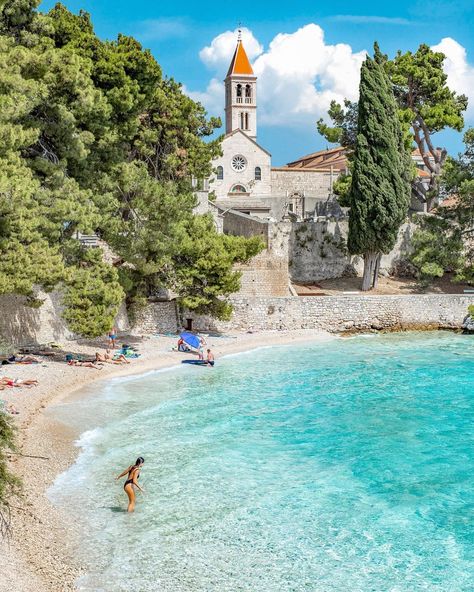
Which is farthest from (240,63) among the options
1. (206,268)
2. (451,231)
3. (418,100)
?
(206,268)

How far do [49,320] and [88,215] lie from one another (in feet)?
17.5

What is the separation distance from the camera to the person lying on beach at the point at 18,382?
20047mm

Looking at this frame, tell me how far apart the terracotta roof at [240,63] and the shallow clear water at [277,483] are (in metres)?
64.6

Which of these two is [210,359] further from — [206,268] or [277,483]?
[277,483]

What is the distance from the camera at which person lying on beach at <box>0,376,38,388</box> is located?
Answer: 20047 mm

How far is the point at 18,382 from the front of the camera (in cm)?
2030

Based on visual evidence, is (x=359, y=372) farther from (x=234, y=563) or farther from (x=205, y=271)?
(x=234, y=563)

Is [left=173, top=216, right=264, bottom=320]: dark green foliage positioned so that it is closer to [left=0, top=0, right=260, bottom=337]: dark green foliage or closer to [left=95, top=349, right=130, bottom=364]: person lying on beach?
[left=0, top=0, right=260, bottom=337]: dark green foliage

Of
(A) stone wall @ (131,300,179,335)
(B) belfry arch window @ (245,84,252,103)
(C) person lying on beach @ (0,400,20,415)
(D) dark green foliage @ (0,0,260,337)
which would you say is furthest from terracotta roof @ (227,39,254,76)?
(C) person lying on beach @ (0,400,20,415)

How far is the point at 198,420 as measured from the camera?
18.3 metres

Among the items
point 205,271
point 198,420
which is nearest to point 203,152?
point 205,271

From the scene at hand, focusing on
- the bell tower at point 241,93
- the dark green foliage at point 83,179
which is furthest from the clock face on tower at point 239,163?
the dark green foliage at point 83,179

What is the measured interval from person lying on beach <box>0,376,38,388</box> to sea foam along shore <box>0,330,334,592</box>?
0.31 m

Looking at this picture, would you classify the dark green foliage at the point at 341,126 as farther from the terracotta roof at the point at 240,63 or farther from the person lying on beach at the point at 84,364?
the terracotta roof at the point at 240,63
